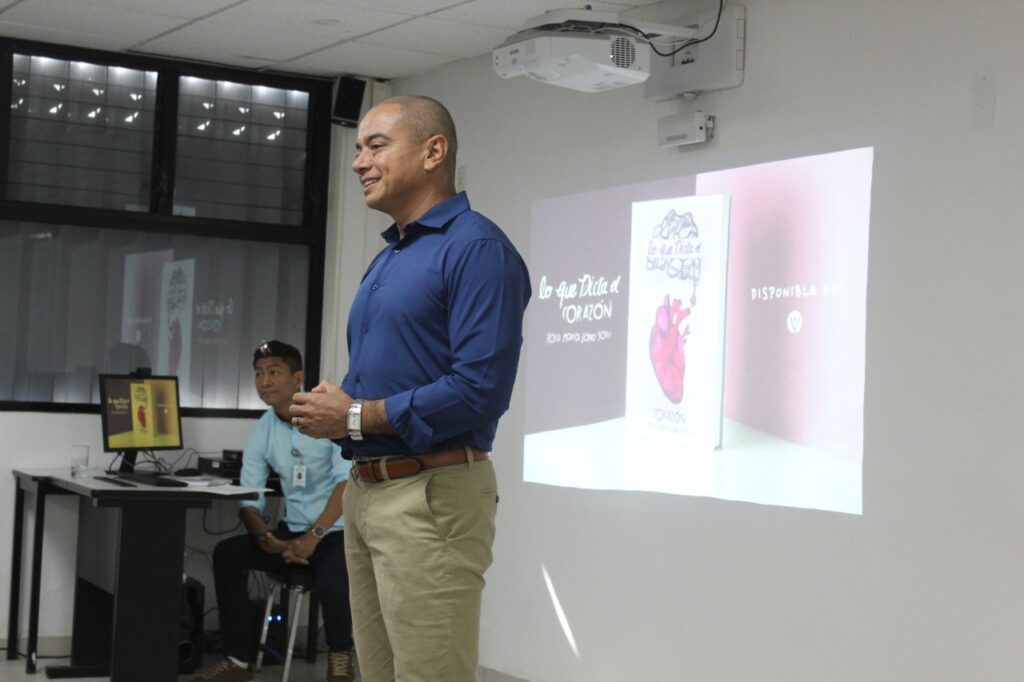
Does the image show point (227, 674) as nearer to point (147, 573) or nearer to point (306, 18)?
point (147, 573)

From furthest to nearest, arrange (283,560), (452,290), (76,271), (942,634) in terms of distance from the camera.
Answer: (76,271) < (283,560) < (942,634) < (452,290)

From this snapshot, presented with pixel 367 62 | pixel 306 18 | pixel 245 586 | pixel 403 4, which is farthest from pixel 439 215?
pixel 367 62

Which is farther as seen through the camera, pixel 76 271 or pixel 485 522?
pixel 76 271

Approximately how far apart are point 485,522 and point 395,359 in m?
0.33

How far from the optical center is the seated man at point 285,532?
5.25 m

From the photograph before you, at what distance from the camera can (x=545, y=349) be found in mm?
5621

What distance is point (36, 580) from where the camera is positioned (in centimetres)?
560

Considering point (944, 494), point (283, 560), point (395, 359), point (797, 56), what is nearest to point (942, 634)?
point (944, 494)

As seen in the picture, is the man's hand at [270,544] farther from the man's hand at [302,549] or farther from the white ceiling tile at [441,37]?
the white ceiling tile at [441,37]

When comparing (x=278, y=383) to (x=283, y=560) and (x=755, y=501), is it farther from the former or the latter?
(x=755, y=501)

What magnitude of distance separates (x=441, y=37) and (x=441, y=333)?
3.63m

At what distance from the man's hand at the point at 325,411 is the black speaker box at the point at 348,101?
4.44 metres

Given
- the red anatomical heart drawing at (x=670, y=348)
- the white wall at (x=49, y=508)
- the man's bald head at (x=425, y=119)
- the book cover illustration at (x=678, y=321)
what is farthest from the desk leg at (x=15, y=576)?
the man's bald head at (x=425, y=119)

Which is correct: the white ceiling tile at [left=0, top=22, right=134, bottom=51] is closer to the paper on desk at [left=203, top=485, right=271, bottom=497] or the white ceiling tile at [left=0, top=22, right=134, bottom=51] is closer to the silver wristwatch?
the paper on desk at [left=203, top=485, right=271, bottom=497]
